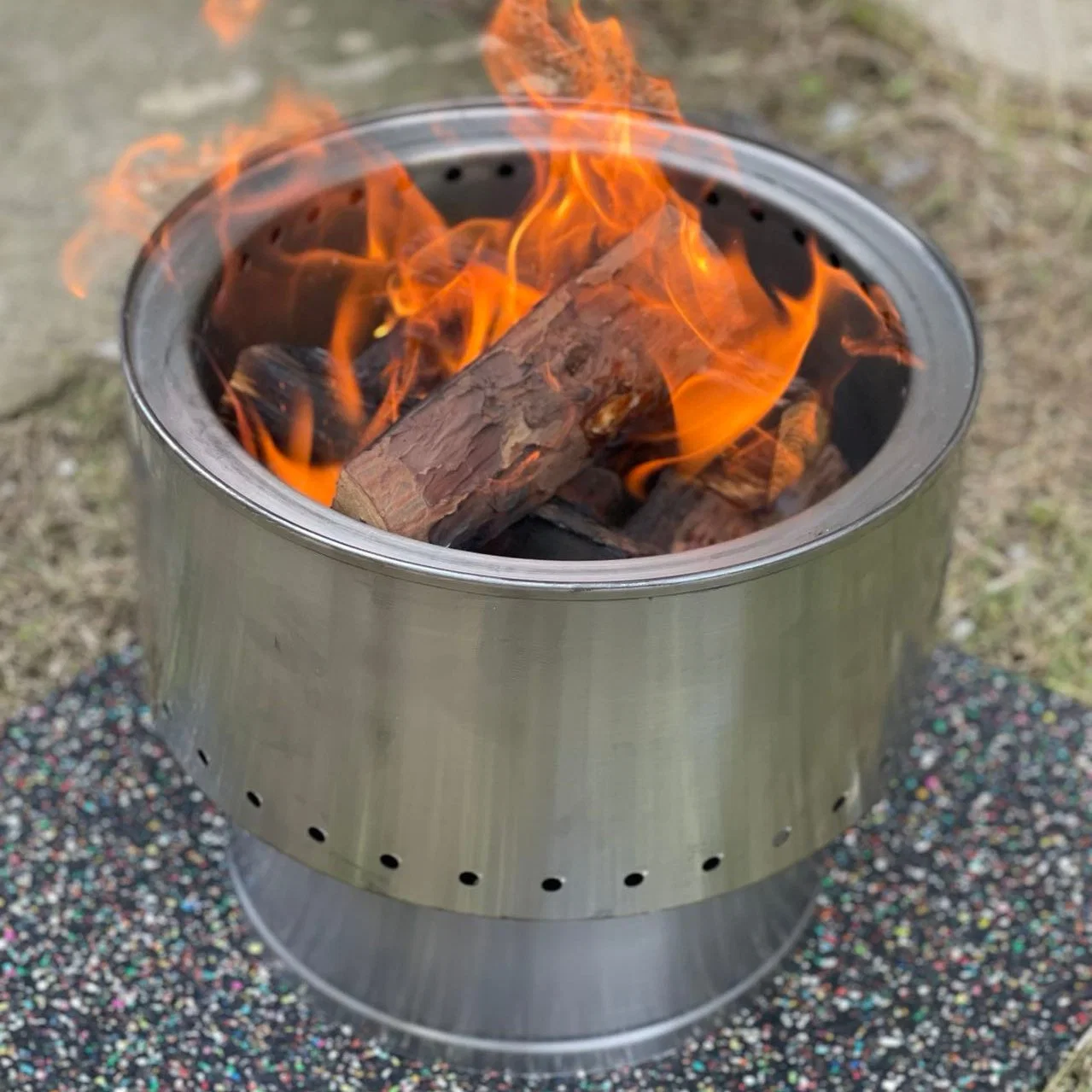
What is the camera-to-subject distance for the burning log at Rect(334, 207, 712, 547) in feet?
4.94

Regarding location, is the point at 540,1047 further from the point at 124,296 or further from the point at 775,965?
the point at 124,296

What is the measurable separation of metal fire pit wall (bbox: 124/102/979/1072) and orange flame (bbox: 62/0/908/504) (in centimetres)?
3

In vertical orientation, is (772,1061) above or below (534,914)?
below

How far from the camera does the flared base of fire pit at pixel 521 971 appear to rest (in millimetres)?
1795

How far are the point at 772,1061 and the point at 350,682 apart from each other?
0.79 metres

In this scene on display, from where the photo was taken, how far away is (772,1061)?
186 centimetres

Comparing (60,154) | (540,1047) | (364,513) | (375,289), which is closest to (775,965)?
(540,1047)

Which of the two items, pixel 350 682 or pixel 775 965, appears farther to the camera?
pixel 775 965

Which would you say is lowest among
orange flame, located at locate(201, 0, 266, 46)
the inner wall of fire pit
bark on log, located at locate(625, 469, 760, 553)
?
bark on log, located at locate(625, 469, 760, 553)

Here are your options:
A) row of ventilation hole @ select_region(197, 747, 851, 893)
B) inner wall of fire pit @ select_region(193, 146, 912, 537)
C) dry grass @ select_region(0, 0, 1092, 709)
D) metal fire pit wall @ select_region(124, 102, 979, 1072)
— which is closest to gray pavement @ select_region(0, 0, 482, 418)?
dry grass @ select_region(0, 0, 1092, 709)

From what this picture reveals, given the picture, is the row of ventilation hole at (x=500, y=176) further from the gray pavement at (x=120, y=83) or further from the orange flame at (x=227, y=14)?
the gray pavement at (x=120, y=83)

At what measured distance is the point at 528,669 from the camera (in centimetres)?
140

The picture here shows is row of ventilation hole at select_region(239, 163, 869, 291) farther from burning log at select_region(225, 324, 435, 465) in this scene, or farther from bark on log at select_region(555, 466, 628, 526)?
bark on log at select_region(555, 466, 628, 526)

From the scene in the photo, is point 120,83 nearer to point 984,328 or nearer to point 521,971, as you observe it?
point 984,328
